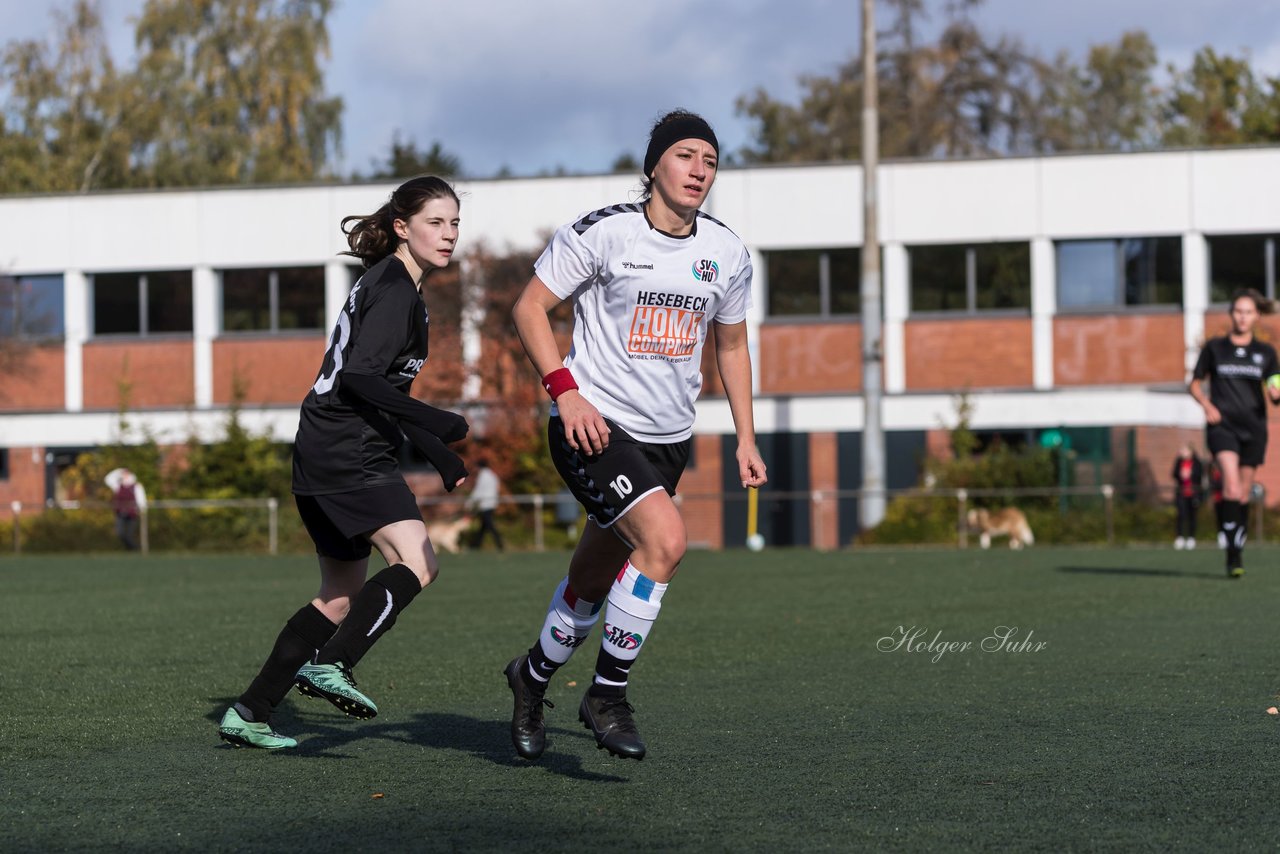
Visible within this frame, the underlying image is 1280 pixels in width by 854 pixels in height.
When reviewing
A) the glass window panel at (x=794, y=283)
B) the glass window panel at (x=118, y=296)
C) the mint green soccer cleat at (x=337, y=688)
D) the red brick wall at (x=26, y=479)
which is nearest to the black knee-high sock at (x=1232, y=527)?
the mint green soccer cleat at (x=337, y=688)

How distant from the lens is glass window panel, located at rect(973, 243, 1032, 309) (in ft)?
120

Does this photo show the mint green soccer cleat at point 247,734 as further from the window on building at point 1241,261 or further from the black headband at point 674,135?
the window on building at point 1241,261

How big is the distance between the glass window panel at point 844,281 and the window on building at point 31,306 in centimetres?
1792

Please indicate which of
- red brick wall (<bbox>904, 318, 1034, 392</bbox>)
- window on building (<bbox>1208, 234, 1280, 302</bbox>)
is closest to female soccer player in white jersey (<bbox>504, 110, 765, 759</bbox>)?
Result: red brick wall (<bbox>904, 318, 1034, 392</bbox>)

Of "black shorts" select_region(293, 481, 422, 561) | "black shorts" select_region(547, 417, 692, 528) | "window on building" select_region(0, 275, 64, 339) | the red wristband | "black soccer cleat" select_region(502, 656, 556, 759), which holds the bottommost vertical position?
"black soccer cleat" select_region(502, 656, 556, 759)

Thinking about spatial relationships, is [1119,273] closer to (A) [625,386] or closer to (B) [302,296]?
(B) [302,296]

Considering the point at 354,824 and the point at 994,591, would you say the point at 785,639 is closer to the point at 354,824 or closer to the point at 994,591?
the point at 994,591

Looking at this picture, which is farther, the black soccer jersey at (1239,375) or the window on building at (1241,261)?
the window on building at (1241,261)

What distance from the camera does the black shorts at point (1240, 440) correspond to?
1363cm

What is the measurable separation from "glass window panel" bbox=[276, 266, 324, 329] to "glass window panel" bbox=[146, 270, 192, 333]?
2.29 m

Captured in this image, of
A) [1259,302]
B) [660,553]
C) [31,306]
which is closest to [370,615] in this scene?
[660,553]

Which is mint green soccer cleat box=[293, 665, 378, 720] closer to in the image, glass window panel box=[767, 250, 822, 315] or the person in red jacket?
the person in red jacket

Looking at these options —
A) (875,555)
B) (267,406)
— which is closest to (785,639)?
(875,555)

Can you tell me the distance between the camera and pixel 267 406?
1510 inches
